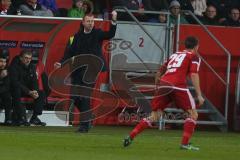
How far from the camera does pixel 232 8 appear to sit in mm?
22578

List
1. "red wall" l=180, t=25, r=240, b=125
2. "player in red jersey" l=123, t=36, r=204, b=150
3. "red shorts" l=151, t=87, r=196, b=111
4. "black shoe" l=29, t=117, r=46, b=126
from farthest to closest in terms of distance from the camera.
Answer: "red wall" l=180, t=25, r=240, b=125 → "black shoe" l=29, t=117, r=46, b=126 → "red shorts" l=151, t=87, r=196, b=111 → "player in red jersey" l=123, t=36, r=204, b=150

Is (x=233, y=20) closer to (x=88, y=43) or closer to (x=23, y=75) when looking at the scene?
(x=23, y=75)

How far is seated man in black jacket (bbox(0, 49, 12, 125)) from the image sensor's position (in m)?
18.5

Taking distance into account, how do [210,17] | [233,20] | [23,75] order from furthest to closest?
[233,20], [210,17], [23,75]

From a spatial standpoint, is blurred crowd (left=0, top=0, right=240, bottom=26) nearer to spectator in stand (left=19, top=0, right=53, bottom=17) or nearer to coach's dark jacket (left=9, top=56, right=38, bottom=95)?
spectator in stand (left=19, top=0, right=53, bottom=17)

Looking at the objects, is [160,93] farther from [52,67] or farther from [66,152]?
[52,67]

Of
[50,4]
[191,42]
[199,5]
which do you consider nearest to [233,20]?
[199,5]

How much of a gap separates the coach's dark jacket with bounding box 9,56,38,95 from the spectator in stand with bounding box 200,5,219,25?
5.16 meters

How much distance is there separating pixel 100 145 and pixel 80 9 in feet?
22.4

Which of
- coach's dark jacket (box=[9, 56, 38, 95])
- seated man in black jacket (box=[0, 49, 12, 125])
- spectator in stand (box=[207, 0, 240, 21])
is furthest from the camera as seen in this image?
spectator in stand (box=[207, 0, 240, 21])

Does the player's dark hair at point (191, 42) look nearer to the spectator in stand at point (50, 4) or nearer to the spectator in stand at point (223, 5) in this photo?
the spectator in stand at point (50, 4)

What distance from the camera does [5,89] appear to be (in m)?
18.6

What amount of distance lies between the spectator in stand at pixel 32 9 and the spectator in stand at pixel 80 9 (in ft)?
2.01

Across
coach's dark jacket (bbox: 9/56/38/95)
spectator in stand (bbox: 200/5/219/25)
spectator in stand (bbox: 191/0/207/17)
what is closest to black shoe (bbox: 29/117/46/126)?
coach's dark jacket (bbox: 9/56/38/95)
